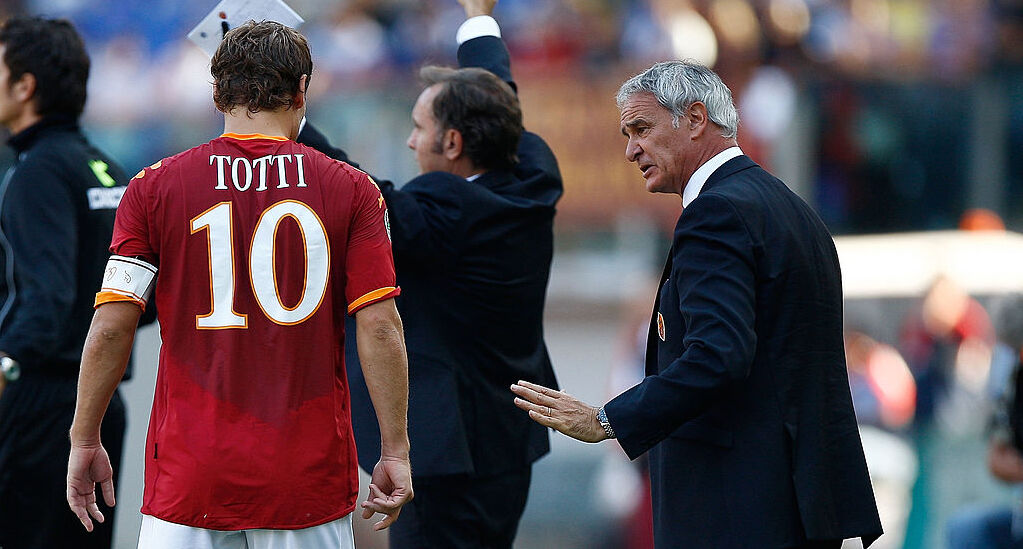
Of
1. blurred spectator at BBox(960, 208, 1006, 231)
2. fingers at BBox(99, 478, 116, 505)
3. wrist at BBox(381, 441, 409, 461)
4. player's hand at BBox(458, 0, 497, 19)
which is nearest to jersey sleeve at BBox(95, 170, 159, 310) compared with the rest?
fingers at BBox(99, 478, 116, 505)

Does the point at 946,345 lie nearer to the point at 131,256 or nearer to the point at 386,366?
the point at 386,366

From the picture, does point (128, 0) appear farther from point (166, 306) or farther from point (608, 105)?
point (166, 306)

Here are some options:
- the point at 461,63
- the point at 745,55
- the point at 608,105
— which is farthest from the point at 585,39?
the point at 461,63

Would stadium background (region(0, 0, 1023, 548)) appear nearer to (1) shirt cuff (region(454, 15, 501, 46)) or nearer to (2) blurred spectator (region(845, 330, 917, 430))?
(2) blurred spectator (region(845, 330, 917, 430))

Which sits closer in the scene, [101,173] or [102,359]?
[102,359]

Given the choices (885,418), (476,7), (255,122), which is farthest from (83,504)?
(885,418)

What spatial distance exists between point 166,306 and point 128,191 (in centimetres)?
29

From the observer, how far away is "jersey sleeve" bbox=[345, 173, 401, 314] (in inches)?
130

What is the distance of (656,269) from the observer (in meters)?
11.7

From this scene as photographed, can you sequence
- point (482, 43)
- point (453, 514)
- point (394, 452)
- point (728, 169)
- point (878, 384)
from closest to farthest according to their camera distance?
point (394, 452) → point (728, 169) → point (453, 514) → point (482, 43) → point (878, 384)

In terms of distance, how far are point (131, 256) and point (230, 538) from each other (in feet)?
2.40

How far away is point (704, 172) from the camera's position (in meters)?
3.50

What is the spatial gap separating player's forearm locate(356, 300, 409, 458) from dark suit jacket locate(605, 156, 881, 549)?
1.77 ft

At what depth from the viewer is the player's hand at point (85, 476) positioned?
325cm
